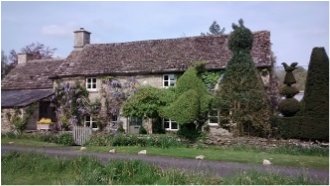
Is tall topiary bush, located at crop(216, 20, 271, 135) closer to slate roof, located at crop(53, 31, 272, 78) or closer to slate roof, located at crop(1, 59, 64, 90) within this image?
slate roof, located at crop(53, 31, 272, 78)

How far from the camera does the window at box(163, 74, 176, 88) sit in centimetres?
3103

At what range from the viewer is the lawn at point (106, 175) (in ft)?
33.6

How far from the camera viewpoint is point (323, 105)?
22562mm

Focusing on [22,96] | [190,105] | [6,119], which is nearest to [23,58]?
[22,96]

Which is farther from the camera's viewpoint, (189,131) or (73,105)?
(73,105)

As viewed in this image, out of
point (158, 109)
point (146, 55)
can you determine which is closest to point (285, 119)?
point (158, 109)

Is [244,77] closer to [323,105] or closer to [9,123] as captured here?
[323,105]

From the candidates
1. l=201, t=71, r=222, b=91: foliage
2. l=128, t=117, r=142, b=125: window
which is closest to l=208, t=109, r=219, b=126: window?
l=201, t=71, r=222, b=91: foliage

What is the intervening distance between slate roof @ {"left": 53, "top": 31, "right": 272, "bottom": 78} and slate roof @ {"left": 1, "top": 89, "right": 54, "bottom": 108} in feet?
7.47

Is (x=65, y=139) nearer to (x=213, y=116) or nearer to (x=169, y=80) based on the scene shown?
(x=213, y=116)

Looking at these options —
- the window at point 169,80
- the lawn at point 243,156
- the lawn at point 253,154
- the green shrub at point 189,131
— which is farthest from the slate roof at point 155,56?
the lawn at point 243,156

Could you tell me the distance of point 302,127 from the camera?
75.6ft

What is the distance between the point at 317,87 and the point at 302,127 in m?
2.31

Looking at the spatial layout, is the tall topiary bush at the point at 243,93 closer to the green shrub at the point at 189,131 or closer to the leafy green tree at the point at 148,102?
the green shrub at the point at 189,131
